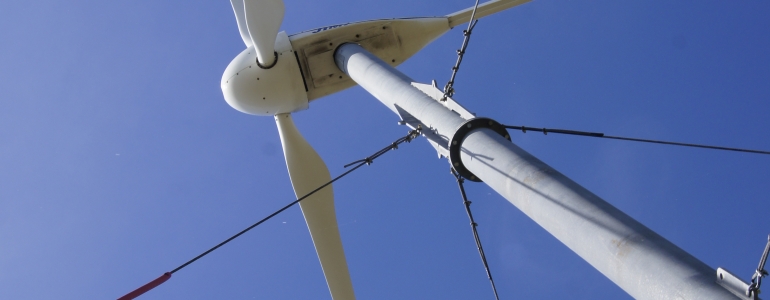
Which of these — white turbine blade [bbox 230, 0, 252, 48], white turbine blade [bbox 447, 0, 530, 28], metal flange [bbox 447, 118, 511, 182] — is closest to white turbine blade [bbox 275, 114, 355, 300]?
white turbine blade [bbox 230, 0, 252, 48]

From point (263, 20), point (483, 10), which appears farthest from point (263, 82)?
point (483, 10)

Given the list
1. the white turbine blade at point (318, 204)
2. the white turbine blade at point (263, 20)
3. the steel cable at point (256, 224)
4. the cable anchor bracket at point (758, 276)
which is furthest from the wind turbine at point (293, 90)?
the cable anchor bracket at point (758, 276)

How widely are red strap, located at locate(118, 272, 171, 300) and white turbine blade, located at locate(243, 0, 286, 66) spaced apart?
7219mm

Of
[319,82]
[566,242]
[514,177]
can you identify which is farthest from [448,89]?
[319,82]

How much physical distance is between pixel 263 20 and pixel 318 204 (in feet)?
20.7

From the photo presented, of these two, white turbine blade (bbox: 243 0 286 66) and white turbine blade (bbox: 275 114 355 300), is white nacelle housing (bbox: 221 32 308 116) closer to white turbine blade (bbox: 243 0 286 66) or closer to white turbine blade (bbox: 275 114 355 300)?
white turbine blade (bbox: 243 0 286 66)

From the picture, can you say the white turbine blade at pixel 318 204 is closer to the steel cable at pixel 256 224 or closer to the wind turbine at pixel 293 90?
the wind turbine at pixel 293 90

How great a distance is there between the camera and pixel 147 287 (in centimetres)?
1078

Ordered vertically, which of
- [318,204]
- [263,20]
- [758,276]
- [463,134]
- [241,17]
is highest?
[241,17]

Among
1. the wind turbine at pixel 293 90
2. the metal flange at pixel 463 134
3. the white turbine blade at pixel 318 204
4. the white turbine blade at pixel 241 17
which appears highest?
the white turbine blade at pixel 241 17

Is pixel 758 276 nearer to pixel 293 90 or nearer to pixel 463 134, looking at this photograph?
pixel 463 134

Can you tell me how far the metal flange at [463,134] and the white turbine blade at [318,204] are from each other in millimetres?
10336

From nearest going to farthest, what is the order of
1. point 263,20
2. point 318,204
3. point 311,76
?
point 263,20, point 311,76, point 318,204

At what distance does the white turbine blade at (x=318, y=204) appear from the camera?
20.3m
